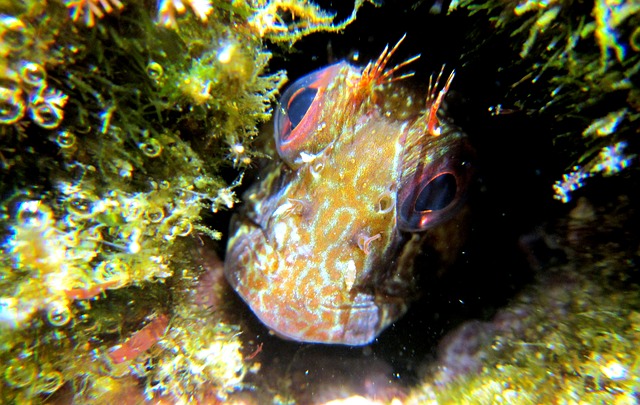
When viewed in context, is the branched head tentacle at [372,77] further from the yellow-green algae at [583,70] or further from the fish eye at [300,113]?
the yellow-green algae at [583,70]

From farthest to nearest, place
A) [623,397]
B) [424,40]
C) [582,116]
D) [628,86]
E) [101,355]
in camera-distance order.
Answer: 1. [424,40]
2. [101,355]
3. [582,116]
4. [623,397]
5. [628,86]

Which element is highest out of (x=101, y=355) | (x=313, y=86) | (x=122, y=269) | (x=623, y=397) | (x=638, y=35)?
(x=313, y=86)

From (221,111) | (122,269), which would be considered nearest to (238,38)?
(221,111)

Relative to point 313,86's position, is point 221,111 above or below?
below

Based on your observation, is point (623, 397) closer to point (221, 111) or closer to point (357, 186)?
point (357, 186)

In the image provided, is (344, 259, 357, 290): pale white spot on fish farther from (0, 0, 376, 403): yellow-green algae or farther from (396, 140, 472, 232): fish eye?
(0, 0, 376, 403): yellow-green algae

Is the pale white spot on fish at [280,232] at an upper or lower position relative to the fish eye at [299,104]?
lower

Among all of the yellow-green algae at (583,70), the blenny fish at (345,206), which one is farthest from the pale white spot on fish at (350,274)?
the yellow-green algae at (583,70)

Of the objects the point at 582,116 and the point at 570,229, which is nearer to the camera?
the point at 582,116
